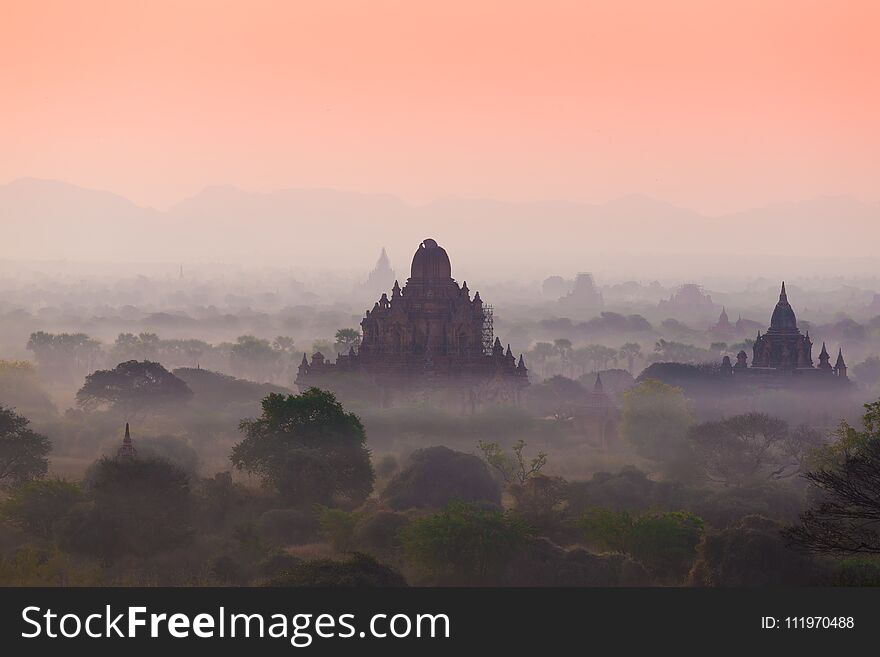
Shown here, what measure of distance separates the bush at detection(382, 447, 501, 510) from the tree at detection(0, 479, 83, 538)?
14.5 m

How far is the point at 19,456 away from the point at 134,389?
3152cm

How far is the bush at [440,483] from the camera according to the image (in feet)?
212

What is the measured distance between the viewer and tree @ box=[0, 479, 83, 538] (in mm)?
56656

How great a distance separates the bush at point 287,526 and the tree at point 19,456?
41.1ft

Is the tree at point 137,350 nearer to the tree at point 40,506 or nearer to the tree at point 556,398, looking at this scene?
the tree at point 556,398

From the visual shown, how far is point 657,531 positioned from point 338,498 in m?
18.8

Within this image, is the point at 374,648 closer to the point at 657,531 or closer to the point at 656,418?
the point at 657,531

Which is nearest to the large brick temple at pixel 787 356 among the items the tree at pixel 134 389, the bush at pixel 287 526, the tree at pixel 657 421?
the tree at pixel 657 421

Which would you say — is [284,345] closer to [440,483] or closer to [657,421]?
[657,421]

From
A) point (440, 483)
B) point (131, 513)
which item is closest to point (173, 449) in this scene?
point (440, 483)

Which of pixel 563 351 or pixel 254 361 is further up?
pixel 563 351

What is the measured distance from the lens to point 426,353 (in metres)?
96.4

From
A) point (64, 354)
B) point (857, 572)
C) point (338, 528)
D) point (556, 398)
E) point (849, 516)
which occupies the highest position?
point (64, 354)

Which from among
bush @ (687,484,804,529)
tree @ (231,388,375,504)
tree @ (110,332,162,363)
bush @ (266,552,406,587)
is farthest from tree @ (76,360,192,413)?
tree @ (110,332,162,363)
